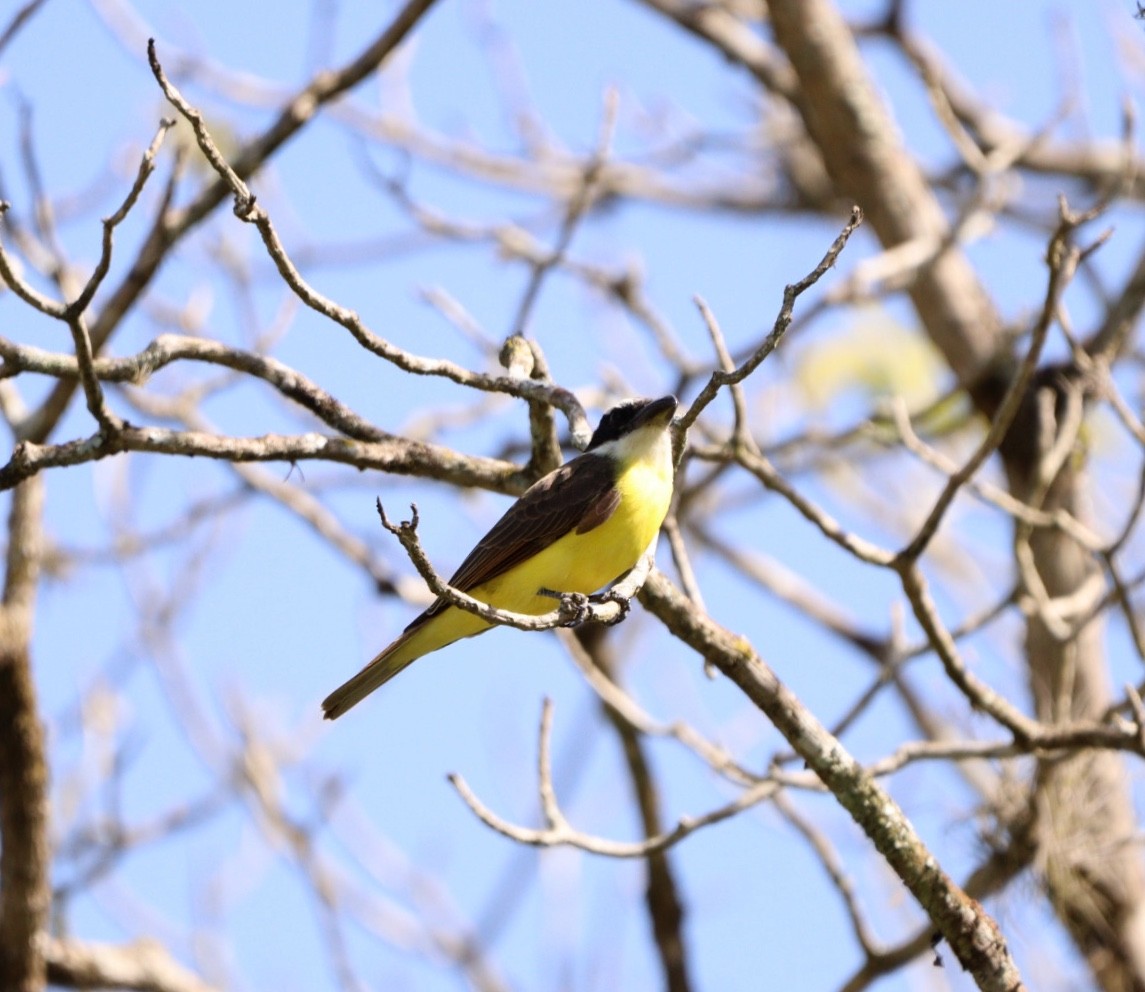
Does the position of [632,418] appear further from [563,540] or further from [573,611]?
[573,611]

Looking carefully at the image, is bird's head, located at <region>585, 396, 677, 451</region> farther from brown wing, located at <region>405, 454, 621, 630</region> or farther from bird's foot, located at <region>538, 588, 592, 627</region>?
bird's foot, located at <region>538, 588, 592, 627</region>

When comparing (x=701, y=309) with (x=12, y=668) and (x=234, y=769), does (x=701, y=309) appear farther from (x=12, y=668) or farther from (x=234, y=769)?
(x=234, y=769)

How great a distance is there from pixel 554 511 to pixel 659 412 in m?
0.61

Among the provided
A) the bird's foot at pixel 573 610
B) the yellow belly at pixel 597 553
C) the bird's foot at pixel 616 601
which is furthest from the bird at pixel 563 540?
the bird's foot at pixel 573 610

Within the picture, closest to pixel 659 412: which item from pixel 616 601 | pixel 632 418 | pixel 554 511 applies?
pixel 632 418

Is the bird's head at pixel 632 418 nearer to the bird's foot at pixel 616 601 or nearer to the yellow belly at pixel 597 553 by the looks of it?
the yellow belly at pixel 597 553

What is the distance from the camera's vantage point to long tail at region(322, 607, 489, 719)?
18.1ft

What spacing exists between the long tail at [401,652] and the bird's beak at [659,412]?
3.19 ft

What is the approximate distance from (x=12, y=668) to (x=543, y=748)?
7.69ft

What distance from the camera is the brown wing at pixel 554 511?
543 centimetres

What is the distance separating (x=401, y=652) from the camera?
568 centimetres

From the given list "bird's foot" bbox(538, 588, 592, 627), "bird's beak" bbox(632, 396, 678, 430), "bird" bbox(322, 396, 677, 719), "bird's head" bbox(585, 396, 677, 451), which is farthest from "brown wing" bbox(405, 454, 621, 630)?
"bird's foot" bbox(538, 588, 592, 627)

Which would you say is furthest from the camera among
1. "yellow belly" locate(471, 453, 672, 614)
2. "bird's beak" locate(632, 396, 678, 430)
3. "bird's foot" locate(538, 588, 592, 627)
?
"bird's beak" locate(632, 396, 678, 430)

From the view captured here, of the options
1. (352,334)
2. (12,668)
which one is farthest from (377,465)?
(12,668)
